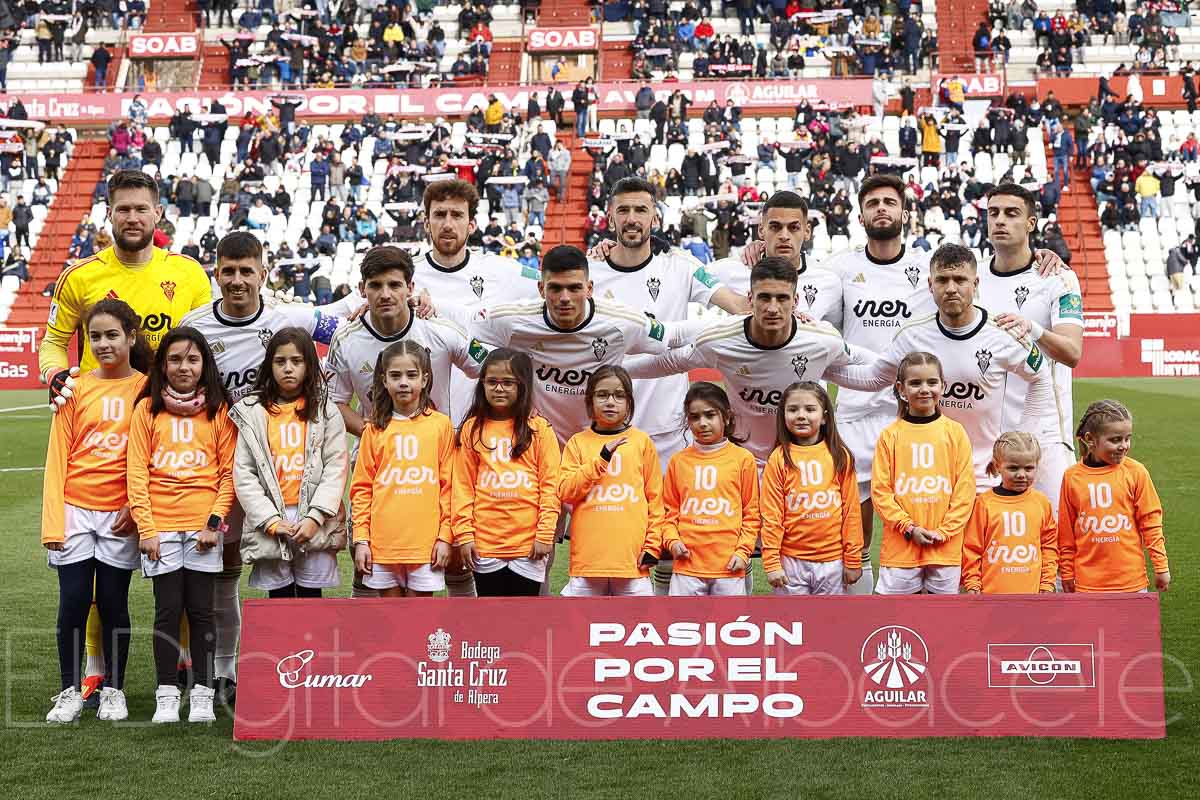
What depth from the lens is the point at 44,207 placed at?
36844mm

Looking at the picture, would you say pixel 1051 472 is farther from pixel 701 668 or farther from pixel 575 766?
pixel 575 766

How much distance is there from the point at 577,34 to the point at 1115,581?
37.6m

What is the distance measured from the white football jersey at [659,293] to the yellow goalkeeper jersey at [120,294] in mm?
2058

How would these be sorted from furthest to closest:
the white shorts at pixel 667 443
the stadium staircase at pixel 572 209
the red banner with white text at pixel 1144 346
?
the stadium staircase at pixel 572 209 → the red banner with white text at pixel 1144 346 → the white shorts at pixel 667 443

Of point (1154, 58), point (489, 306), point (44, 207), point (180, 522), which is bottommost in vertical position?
point (180, 522)

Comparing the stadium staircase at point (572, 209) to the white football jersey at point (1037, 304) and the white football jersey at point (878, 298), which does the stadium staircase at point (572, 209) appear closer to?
the white football jersey at point (878, 298)

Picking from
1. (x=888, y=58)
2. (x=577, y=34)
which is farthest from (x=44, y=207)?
(x=888, y=58)

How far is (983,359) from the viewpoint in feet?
21.8

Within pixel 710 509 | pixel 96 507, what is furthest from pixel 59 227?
pixel 710 509

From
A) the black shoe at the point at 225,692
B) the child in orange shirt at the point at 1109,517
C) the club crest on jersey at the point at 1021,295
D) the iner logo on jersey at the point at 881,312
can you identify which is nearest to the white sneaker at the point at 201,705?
the black shoe at the point at 225,692

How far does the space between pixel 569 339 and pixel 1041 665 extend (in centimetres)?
252

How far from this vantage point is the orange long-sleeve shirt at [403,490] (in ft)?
19.9

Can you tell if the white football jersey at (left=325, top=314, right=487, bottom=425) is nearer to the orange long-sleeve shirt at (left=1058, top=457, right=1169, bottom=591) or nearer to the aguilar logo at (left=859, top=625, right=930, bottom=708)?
the aguilar logo at (left=859, top=625, right=930, bottom=708)

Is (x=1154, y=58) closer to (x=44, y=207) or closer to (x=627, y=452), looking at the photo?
(x=44, y=207)
